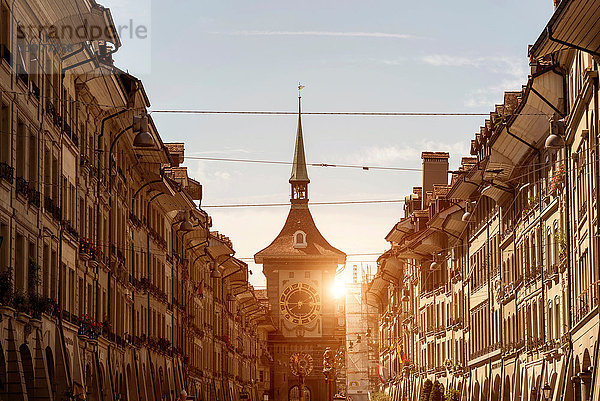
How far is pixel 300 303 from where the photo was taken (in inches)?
6713

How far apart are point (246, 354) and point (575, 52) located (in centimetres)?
9588

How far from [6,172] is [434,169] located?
75.1 m

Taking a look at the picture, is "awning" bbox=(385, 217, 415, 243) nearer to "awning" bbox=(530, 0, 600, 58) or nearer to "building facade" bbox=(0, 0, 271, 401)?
"building facade" bbox=(0, 0, 271, 401)

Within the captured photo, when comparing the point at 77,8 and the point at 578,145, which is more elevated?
the point at 77,8

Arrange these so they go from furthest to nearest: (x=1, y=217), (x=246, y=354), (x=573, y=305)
Result: (x=246, y=354) < (x=573, y=305) < (x=1, y=217)

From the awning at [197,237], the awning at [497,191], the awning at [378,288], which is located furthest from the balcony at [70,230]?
the awning at [378,288]

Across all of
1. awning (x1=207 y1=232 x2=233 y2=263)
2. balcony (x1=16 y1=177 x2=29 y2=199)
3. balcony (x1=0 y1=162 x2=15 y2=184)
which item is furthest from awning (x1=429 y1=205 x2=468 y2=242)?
balcony (x1=0 y1=162 x2=15 y2=184)

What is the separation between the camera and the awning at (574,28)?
105ft

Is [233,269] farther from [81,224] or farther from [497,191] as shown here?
[81,224]

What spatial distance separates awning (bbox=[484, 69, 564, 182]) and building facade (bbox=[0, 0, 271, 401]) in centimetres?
1365

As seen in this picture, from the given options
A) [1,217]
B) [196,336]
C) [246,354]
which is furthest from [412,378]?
[1,217]

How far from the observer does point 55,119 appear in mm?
38125

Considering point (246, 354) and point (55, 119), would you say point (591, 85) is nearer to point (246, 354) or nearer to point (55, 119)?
point (55, 119)

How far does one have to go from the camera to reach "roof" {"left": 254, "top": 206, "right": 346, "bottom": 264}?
172625 millimetres
